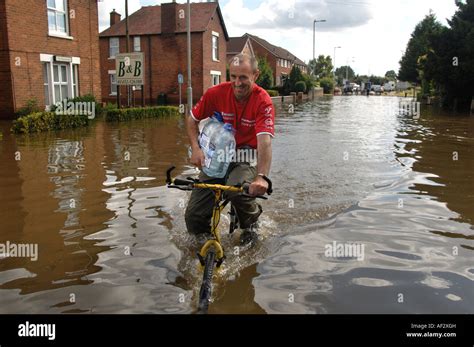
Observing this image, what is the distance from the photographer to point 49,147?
1253 cm

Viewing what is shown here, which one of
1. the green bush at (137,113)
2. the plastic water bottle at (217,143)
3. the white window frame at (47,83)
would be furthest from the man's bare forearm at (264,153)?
the white window frame at (47,83)

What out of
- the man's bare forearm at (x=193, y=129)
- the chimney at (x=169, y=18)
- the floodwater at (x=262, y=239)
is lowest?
the floodwater at (x=262, y=239)

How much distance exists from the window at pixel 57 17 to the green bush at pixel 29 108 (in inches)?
142

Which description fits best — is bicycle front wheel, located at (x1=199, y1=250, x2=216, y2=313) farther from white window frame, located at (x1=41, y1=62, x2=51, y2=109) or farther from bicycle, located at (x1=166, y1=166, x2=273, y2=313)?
white window frame, located at (x1=41, y1=62, x2=51, y2=109)

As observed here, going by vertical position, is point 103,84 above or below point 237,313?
above

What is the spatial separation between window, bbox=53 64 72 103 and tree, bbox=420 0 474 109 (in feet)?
70.4

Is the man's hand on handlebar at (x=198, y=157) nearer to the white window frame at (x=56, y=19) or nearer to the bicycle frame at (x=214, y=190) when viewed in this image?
the bicycle frame at (x=214, y=190)

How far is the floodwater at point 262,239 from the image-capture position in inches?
164

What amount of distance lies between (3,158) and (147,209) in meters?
5.52

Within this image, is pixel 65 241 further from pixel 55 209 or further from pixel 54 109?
pixel 54 109

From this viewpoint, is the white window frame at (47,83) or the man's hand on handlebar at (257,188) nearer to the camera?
the man's hand on handlebar at (257,188)

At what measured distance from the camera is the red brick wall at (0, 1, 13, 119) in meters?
17.7

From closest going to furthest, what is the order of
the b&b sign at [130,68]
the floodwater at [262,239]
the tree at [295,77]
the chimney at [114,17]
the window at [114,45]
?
the floodwater at [262,239], the b&b sign at [130,68], the window at [114,45], the chimney at [114,17], the tree at [295,77]
